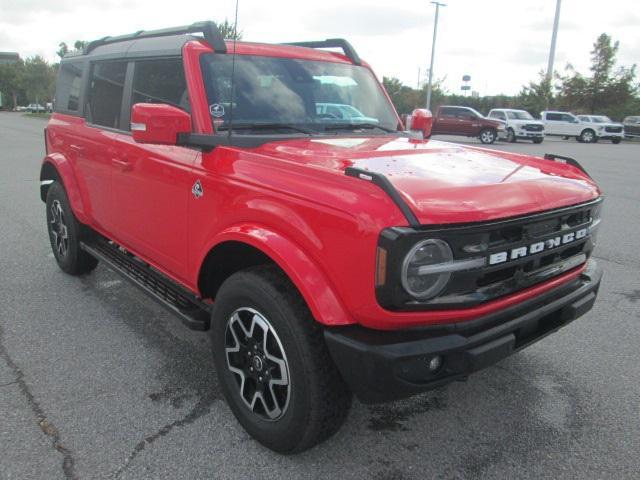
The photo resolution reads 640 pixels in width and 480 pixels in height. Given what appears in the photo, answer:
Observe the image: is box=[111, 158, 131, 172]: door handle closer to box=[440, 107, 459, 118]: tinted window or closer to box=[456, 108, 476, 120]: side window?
box=[456, 108, 476, 120]: side window

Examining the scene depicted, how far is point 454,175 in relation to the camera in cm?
250

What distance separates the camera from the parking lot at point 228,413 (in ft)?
8.25

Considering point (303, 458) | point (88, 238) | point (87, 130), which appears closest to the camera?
point (303, 458)

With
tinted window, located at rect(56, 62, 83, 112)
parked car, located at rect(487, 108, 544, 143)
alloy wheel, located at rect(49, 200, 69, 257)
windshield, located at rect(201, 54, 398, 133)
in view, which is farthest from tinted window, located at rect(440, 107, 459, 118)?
alloy wheel, located at rect(49, 200, 69, 257)

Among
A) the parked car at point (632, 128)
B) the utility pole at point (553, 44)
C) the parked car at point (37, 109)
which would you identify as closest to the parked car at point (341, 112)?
the parked car at point (632, 128)

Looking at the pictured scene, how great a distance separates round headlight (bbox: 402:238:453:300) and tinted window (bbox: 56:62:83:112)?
12.3 feet

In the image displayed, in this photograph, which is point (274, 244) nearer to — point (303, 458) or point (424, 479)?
point (303, 458)

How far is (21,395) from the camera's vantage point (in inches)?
119

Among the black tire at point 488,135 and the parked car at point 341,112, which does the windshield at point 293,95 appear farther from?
the black tire at point 488,135

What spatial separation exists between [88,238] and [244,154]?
8.32ft

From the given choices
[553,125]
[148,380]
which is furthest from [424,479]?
[553,125]

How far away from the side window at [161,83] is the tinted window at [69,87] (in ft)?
4.06

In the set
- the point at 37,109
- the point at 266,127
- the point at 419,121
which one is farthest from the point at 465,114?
the point at 37,109

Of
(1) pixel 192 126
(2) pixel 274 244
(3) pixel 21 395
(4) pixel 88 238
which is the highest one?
(1) pixel 192 126
